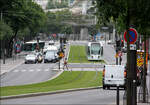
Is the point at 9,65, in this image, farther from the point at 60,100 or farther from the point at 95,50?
the point at 60,100

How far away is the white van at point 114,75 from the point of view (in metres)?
31.0

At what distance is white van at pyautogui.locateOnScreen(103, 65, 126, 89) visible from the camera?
31.0m

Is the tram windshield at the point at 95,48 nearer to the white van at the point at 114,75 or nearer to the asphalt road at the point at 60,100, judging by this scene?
the white van at the point at 114,75

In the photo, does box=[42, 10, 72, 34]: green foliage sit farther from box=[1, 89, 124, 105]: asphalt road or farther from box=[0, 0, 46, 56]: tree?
box=[1, 89, 124, 105]: asphalt road

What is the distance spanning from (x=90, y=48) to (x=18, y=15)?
15708mm

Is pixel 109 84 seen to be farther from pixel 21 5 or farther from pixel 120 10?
pixel 21 5

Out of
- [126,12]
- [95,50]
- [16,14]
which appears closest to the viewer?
[126,12]

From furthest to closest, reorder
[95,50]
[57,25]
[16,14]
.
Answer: [57,25]
[16,14]
[95,50]

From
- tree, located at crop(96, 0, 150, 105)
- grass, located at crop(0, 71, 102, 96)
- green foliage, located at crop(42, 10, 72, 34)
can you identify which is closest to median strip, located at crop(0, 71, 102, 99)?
grass, located at crop(0, 71, 102, 96)

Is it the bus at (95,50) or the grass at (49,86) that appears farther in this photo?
the bus at (95,50)

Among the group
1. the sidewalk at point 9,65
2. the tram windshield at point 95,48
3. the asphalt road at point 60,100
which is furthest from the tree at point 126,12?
the tram windshield at point 95,48

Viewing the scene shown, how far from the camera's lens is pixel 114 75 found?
103ft

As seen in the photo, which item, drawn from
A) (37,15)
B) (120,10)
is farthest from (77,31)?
(120,10)

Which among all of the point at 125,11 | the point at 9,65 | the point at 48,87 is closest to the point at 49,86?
the point at 48,87
